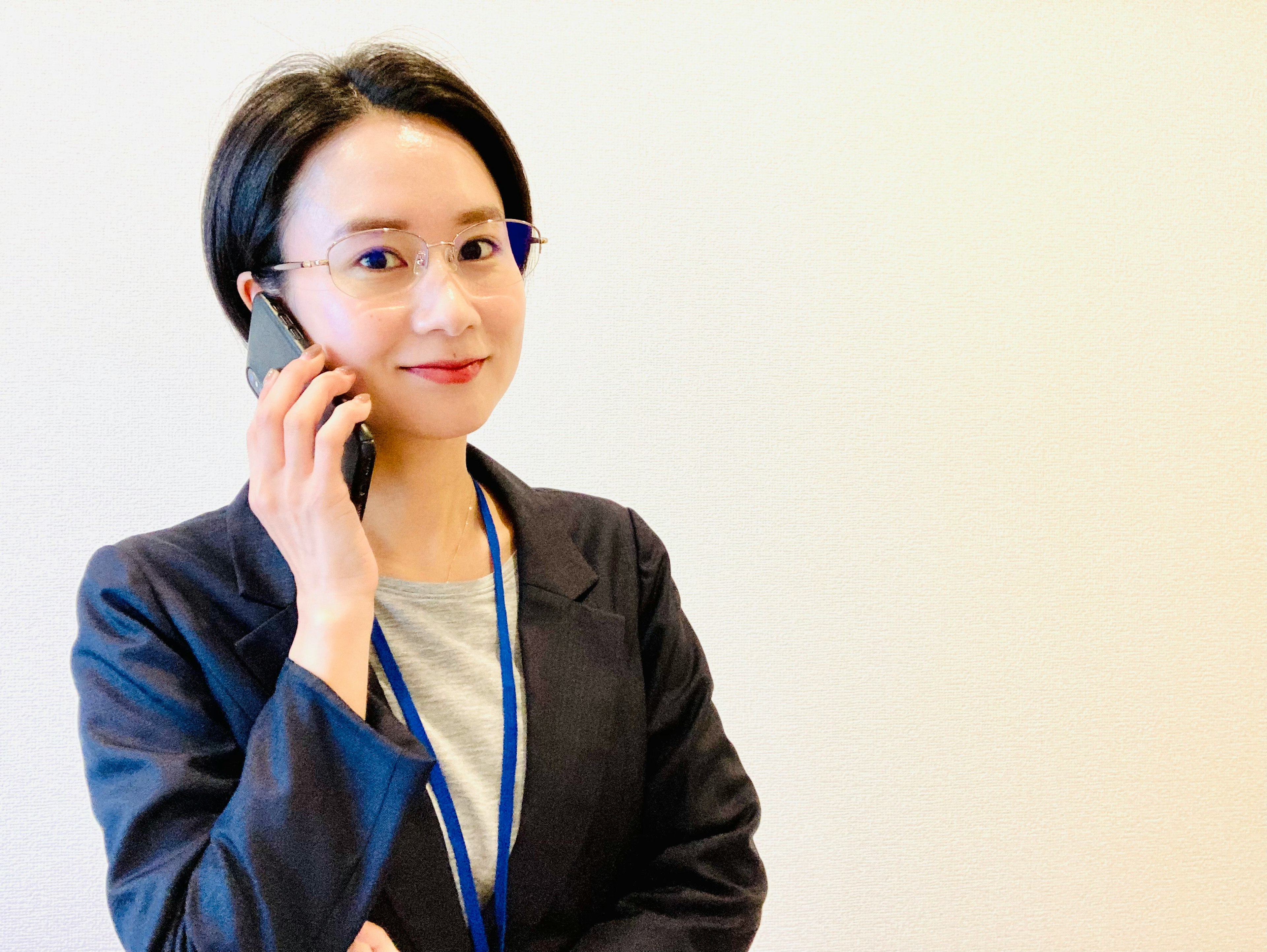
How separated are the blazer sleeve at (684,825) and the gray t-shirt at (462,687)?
0.17 metres

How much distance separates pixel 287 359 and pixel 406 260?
158mm

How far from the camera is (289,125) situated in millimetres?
1146

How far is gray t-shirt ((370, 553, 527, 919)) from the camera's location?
1.16 metres

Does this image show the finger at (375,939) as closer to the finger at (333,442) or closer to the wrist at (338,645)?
the wrist at (338,645)

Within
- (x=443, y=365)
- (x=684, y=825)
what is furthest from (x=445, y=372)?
(x=684, y=825)

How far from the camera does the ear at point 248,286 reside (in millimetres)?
1199

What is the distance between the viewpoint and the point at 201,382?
1850 millimetres

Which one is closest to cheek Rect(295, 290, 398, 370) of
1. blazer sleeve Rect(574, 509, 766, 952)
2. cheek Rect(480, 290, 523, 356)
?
cheek Rect(480, 290, 523, 356)

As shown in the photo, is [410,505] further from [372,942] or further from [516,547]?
[372,942]

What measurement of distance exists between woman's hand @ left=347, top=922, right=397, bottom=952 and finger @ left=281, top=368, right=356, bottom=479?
16.6 inches

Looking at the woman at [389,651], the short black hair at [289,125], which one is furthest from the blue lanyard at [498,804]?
the short black hair at [289,125]

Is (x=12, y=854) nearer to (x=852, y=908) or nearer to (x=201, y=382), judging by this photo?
(x=201, y=382)

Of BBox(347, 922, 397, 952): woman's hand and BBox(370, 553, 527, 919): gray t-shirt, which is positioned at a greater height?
BBox(370, 553, 527, 919): gray t-shirt

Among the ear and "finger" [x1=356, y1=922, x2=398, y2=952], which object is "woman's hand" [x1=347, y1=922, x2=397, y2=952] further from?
the ear
